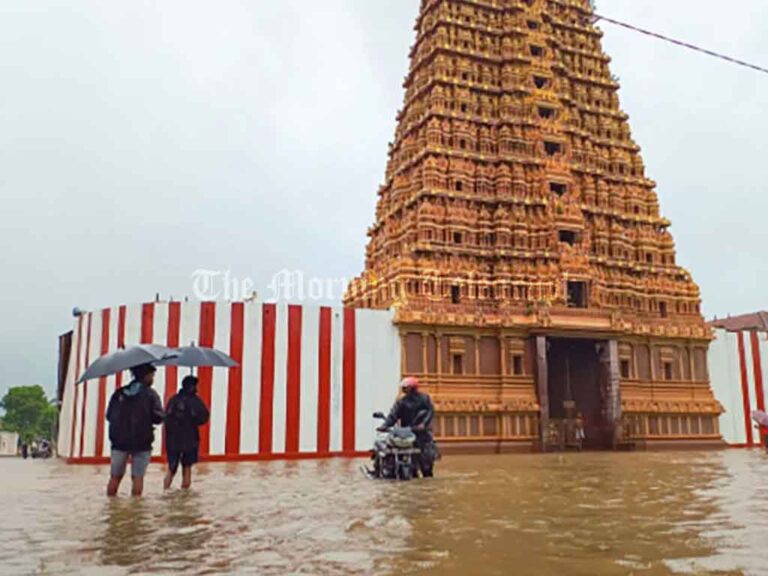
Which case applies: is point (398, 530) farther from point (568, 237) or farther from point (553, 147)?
point (553, 147)

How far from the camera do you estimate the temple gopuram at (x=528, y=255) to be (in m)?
29.7

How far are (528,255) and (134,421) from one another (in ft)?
79.0

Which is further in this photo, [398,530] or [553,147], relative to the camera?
[553,147]

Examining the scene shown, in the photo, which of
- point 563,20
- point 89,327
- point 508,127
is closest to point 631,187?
point 508,127

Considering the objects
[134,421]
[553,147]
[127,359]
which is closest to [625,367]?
[553,147]

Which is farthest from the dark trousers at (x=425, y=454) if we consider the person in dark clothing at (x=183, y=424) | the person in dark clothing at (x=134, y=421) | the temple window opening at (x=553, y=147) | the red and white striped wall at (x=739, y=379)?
the red and white striped wall at (x=739, y=379)

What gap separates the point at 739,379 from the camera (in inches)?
1379

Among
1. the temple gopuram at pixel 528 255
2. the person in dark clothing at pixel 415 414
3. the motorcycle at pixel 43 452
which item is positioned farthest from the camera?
the motorcycle at pixel 43 452

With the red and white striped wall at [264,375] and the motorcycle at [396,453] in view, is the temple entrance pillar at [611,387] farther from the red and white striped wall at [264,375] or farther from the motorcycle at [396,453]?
the motorcycle at [396,453]

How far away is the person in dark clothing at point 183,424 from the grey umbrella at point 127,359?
2.29 ft

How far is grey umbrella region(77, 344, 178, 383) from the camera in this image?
10.5 meters

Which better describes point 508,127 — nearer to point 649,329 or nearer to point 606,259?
point 606,259

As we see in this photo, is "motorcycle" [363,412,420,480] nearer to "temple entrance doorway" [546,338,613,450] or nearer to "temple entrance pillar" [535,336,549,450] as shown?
"temple entrance pillar" [535,336,549,450]

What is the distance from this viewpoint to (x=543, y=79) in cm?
3541
